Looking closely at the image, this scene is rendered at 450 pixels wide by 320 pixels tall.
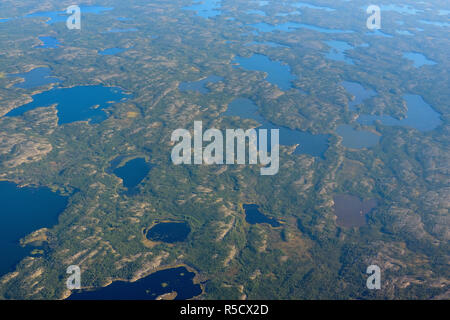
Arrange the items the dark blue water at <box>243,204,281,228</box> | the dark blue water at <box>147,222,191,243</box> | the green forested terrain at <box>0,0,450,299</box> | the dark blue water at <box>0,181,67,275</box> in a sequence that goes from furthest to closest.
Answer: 1. the dark blue water at <box>243,204,281,228</box>
2. the dark blue water at <box>147,222,191,243</box>
3. the dark blue water at <box>0,181,67,275</box>
4. the green forested terrain at <box>0,0,450,299</box>

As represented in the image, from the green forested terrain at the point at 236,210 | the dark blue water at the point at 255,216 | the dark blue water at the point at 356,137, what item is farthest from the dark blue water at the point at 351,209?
the dark blue water at the point at 356,137

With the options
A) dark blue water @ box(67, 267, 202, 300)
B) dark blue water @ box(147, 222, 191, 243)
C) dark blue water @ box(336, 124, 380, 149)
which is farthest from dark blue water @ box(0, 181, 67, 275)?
dark blue water @ box(336, 124, 380, 149)

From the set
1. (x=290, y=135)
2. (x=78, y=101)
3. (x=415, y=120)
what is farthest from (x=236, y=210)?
(x=415, y=120)

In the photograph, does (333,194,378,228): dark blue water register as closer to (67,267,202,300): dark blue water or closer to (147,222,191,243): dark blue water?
(147,222,191,243): dark blue water

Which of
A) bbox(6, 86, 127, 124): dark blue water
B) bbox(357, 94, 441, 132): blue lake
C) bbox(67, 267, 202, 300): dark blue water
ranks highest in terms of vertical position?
bbox(6, 86, 127, 124): dark blue water

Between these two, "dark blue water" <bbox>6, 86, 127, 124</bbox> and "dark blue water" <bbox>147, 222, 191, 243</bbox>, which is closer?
"dark blue water" <bbox>147, 222, 191, 243</bbox>

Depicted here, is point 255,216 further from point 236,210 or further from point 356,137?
point 356,137

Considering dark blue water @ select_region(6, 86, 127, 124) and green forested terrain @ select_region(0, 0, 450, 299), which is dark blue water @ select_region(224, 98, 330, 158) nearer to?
green forested terrain @ select_region(0, 0, 450, 299)

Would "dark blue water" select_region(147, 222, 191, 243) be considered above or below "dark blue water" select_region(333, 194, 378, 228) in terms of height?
above

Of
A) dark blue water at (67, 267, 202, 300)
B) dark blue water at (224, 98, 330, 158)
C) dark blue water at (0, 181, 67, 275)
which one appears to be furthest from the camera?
dark blue water at (224, 98, 330, 158)

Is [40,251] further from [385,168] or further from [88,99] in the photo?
[385,168]
